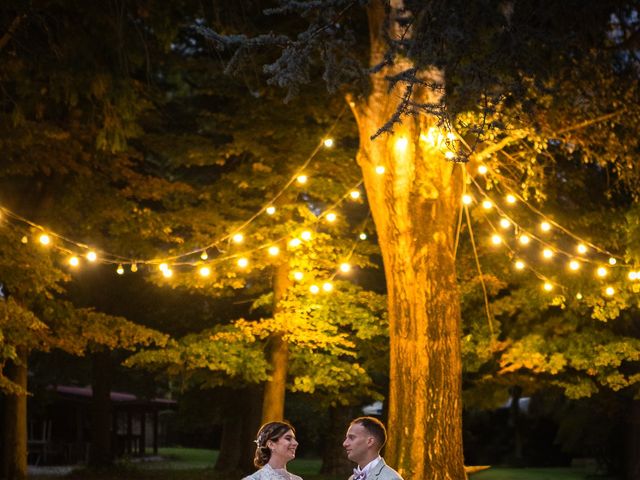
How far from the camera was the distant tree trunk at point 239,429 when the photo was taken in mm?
24375

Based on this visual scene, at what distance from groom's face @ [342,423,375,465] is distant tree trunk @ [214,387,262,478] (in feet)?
56.1

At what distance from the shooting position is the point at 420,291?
38.6 feet

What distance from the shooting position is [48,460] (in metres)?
37.1

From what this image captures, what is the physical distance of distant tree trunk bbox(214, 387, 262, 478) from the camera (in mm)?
24375

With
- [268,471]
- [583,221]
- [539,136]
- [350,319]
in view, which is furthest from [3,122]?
[268,471]

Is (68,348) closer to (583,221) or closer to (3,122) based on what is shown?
(3,122)

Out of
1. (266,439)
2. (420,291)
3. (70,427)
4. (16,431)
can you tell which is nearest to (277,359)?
(16,431)

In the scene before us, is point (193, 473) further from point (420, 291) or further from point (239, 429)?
point (420, 291)

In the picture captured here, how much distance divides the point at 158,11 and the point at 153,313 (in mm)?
13091

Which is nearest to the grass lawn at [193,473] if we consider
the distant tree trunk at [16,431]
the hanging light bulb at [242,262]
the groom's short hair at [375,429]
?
the distant tree trunk at [16,431]

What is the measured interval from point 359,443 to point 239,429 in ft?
88.1

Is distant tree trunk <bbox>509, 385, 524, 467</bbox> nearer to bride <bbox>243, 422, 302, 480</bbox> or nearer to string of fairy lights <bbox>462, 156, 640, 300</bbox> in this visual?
string of fairy lights <bbox>462, 156, 640, 300</bbox>

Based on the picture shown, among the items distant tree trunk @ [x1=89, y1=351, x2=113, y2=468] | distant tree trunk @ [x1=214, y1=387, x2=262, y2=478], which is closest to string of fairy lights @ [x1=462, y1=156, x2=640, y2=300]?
distant tree trunk @ [x1=214, y1=387, x2=262, y2=478]

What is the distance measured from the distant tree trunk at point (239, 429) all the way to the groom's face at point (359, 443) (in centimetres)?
1711
